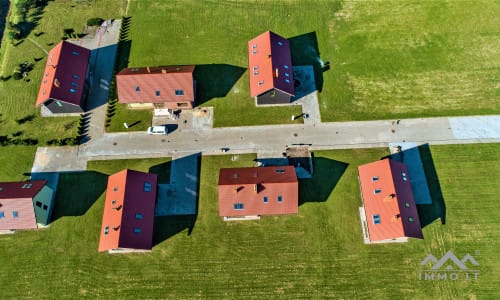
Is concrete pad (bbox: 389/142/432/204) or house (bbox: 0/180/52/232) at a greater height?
house (bbox: 0/180/52/232)

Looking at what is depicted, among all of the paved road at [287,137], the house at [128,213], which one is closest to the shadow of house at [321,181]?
the paved road at [287,137]

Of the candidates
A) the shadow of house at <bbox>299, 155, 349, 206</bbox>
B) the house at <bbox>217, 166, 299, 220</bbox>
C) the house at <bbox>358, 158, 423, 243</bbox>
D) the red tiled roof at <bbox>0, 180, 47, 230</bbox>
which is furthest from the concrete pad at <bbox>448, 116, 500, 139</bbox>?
the red tiled roof at <bbox>0, 180, 47, 230</bbox>

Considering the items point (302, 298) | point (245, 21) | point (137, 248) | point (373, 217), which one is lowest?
point (302, 298)

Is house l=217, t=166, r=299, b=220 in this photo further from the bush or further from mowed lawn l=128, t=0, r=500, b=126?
the bush

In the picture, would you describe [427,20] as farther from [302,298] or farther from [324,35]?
[302,298]

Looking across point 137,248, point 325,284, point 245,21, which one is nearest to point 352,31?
point 245,21

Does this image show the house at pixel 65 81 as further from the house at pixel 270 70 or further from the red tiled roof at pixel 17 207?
the house at pixel 270 70
